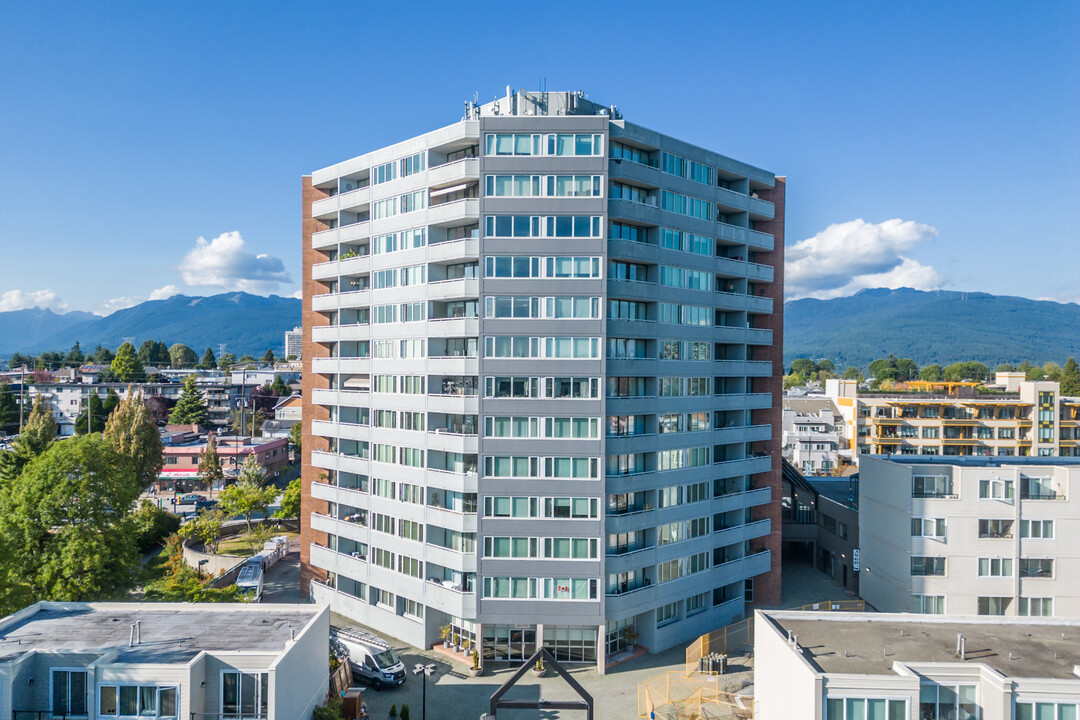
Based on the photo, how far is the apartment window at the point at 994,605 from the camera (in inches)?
1699

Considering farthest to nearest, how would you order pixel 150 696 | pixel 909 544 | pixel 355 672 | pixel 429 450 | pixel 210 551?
pixel 210 551 → pixel 909 544 → pixel 429 450 → pixel 355 672 → pixel 150 696

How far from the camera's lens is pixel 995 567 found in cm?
4312

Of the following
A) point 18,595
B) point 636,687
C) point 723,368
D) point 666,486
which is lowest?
point 636,687

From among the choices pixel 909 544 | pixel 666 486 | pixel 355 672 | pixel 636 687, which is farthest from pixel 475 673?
pixel 909 544

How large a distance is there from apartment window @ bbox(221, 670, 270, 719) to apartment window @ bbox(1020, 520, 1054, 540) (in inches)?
1914

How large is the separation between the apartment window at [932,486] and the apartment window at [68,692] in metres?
49.4

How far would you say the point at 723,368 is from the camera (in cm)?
4581

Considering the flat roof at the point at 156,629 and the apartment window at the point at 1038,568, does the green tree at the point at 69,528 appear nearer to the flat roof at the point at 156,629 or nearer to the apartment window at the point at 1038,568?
the flat roof at the point at 156,629

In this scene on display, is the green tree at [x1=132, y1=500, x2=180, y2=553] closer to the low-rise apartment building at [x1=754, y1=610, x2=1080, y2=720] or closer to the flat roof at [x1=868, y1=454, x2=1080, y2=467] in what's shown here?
the low-rise apartment building at [x1=754, y1=610, x2=1080, y2=720]

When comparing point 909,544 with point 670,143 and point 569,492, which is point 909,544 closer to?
point 569,492

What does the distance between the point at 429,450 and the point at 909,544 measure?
1378 inches

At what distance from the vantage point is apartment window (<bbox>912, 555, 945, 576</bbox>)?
43688 mm

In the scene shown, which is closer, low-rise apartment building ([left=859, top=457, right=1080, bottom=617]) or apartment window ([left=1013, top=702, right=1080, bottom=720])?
apartment window ([left=1013, top=702, right=1080, bottom=720])

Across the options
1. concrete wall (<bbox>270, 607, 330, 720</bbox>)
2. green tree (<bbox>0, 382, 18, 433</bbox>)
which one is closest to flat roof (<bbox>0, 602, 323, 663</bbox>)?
concrete wall (<bbox>270, 607, 330, 720</bbox>)
